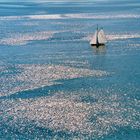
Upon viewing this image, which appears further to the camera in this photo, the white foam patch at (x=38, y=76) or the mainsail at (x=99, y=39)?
the mainsail at (x=99, y=39)

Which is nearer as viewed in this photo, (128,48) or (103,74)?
(103,74)

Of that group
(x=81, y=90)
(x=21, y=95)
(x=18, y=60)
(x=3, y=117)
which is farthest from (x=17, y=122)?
(x=18, y=60)

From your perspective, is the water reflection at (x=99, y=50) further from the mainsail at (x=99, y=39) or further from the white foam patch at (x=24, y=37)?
the white foam patch at (x=24, y=37)

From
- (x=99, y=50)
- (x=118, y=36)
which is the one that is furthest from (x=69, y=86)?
(x=118, y=36)

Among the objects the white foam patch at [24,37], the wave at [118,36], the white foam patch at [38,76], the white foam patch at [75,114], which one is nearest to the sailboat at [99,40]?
the wave at [118,36]

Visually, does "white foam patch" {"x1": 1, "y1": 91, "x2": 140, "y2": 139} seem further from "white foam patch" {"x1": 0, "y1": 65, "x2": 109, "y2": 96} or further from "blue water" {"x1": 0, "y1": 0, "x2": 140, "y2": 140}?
"white foam patch" {"x1": 0, "y1": 65, "x2": 109, "y2": 96}

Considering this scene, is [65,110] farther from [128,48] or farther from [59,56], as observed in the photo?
[128,48]
